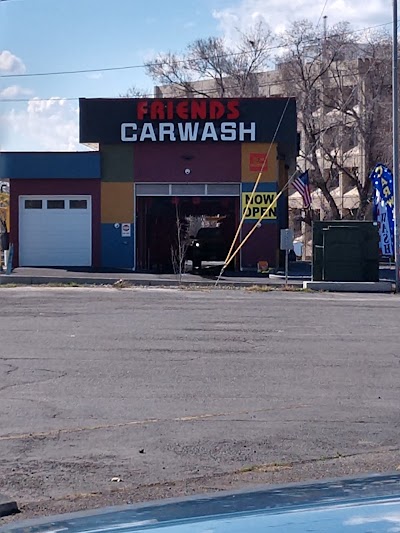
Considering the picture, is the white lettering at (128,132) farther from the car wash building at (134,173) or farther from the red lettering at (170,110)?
the red lettering at (170,110)

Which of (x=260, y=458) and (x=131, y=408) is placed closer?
(x=260, y=458)

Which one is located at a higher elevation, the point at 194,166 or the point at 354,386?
the point at 194,166

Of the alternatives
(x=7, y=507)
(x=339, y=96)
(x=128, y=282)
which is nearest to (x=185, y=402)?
(x=7, y=507)

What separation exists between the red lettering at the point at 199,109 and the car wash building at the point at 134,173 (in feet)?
0.12

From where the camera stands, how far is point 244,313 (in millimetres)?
20594

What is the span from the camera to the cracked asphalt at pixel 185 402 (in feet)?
26.6

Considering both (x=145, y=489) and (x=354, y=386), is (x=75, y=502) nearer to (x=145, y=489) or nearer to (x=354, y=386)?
(x=145, y=489)

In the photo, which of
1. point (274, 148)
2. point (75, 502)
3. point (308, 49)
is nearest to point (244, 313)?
point (75, 502)

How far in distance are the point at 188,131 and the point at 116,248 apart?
497 centimetres

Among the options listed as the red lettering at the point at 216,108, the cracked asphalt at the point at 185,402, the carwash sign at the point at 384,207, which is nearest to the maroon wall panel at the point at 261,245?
the red lettering at the point at 216,108

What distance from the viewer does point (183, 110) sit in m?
35.2

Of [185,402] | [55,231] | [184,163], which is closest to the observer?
[185,402]

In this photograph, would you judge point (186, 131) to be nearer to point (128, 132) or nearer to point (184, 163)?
point (184, 163)

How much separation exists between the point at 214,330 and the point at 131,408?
22.6ft
